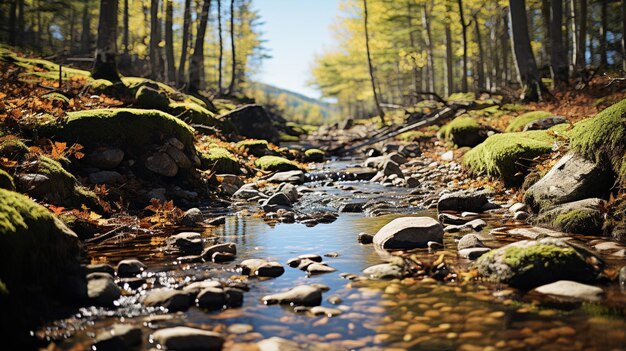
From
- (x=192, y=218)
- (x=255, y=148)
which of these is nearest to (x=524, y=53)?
Result: (x=255, y=148)

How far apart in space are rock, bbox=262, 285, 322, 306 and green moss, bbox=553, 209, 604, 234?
341 centimetres

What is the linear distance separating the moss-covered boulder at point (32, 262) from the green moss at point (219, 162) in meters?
6.79

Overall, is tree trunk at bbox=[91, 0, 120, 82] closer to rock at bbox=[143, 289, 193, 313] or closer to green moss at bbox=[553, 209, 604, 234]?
rock at bbox=[143, 289, 193, 313]

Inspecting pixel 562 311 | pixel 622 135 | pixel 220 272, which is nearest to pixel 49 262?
pixel 220 272

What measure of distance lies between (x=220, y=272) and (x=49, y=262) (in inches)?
58.9

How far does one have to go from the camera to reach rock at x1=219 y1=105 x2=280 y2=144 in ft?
61.4

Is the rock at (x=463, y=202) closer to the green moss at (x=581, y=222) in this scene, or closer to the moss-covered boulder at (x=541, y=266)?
the green moss at (x=581, y=222)

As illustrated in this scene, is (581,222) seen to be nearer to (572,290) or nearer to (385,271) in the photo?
(572,290)

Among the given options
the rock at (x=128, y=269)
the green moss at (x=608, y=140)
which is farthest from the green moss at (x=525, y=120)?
the rock at (x=128, y=269)

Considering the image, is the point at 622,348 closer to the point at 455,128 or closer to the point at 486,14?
the point at 455,128

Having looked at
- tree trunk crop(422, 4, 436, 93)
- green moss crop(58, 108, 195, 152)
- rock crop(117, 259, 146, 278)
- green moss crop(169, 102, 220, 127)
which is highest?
tree trunk crop(422, 4, 436, 93)

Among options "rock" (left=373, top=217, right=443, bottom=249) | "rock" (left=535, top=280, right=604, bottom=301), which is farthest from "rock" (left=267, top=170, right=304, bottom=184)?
"rock" (left=535, top=280, right=604, bottom=301)

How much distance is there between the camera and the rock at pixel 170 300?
3.67 m

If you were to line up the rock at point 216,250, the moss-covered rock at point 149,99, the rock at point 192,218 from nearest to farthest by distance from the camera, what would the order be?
1. the rock at point 216,250
2. the rock at point 192,218
3. the moss-covered rock at point 149,99
